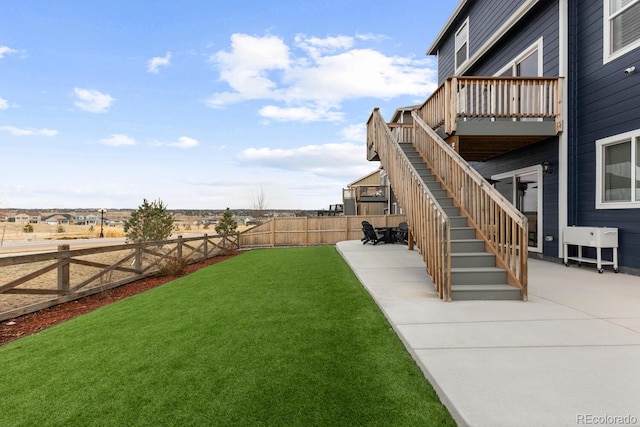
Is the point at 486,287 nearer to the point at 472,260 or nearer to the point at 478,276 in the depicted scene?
the point at 478,276

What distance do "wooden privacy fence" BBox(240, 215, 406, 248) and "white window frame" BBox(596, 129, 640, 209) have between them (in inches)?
397

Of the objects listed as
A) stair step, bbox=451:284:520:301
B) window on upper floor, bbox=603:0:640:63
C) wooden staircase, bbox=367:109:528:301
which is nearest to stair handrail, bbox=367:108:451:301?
wooden staircase, bbox=367:109:528:301

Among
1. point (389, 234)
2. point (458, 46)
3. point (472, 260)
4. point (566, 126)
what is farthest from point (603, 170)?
point (458, 46)

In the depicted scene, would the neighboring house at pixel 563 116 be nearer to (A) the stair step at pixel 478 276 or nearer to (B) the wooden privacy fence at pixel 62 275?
(A) the stair step at pixel 478 276

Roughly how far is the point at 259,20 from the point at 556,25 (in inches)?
398

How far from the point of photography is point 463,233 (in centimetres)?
527

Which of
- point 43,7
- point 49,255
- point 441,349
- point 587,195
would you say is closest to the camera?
point 441,349

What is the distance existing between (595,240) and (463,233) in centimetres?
282

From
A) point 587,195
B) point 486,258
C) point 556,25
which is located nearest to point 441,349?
point 486,258

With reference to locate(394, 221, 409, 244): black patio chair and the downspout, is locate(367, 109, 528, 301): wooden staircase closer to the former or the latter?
the downspout

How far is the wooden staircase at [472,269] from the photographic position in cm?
418

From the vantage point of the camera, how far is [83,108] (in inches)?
580

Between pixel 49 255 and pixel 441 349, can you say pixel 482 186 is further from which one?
pixel 49 255

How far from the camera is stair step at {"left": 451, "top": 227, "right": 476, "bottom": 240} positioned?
526 centimetres
